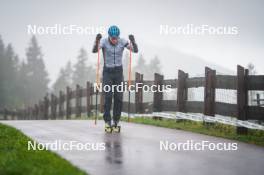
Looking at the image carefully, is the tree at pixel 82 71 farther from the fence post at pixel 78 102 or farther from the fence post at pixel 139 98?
the fence post at pixel 139 98

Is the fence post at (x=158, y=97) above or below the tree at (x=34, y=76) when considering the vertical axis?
below

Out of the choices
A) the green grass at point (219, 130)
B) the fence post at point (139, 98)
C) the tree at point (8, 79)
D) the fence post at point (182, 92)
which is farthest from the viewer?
the tree at point (8, 79)

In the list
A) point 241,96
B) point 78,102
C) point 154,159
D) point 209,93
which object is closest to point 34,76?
point 78,102

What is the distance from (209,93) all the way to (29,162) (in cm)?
690

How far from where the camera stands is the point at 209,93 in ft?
39.7

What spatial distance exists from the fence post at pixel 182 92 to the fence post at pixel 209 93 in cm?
134

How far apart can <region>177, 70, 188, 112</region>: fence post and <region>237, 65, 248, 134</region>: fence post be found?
279 cm

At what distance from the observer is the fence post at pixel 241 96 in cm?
1070

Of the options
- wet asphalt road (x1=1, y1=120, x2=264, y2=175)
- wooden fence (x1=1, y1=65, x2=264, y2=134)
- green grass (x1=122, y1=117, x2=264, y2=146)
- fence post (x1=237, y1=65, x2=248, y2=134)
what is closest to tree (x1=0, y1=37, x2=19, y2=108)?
wooden fence (x1=1, y1=65, x2=264, y2=134)

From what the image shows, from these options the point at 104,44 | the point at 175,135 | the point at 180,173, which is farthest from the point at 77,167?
the point at 104,44

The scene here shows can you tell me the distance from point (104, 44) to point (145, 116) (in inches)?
201

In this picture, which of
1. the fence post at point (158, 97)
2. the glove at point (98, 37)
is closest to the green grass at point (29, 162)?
the glove at point (98, 37)

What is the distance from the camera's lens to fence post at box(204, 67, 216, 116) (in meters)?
12.0

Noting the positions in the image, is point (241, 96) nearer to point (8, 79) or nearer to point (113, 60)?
point (113, 60)
